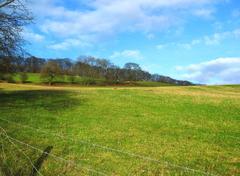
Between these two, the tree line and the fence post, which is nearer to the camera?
the fence post

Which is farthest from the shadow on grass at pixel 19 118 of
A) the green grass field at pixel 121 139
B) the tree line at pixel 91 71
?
the tree line at pixel 91 71

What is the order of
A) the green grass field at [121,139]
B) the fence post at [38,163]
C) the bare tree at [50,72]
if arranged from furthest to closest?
the bare tree at [50,72]
the green grass field at [121,139]
the fence post at [38,163]

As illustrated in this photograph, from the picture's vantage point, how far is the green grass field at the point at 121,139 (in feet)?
36.6

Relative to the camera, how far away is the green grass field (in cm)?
1116

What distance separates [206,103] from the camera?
30734mm

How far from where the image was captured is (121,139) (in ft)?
50.5

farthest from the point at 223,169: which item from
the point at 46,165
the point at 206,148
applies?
the point at 46,165

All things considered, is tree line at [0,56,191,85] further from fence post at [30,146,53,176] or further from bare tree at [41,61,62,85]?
fence post at [30,146,53,176]

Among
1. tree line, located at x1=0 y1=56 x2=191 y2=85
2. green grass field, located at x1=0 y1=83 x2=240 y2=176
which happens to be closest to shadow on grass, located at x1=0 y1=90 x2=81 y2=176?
green grass field, located at x1=0 y1=83 x2=240 y2=176

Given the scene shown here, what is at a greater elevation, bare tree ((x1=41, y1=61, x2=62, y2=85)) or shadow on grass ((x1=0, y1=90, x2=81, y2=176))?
bare tree ((x1=41, y1=61, x2=62, y2=85))

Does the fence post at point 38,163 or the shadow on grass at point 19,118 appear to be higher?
the shadow on grass at point 19,118

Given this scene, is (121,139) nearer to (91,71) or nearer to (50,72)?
(50,72)

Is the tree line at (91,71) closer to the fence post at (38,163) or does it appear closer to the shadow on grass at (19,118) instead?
the shadow on grass at (19,118)

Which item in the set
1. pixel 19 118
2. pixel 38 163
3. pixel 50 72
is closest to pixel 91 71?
pixel 50 72
